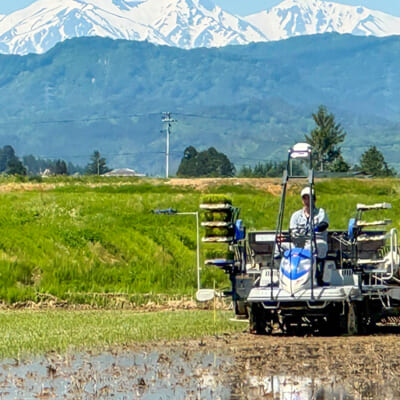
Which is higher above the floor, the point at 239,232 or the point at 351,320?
the point at 239,232

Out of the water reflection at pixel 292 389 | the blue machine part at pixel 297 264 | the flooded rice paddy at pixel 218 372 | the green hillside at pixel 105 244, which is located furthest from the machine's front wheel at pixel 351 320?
the green hillside at pixel 105 244

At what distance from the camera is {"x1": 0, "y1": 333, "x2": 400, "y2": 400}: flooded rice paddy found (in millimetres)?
12820

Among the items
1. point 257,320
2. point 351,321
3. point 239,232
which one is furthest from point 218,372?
point 239,232

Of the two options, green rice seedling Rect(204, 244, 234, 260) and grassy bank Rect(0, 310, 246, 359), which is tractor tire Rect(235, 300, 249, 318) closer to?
grassy bank Rect(0, 310, 246, 359)

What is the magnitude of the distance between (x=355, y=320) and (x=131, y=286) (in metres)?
14.8

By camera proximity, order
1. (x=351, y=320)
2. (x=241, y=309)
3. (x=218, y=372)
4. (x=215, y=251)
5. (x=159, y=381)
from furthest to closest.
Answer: (x=215, y=251)
(x=241, y=309)
(x=351, y=320)
(x=218, y=372)
(x=159, y=381)

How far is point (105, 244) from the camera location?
129 ft

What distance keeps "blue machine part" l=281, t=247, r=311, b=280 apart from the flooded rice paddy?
1132mm

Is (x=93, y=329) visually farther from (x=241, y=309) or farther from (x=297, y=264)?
(x=297, y=264)

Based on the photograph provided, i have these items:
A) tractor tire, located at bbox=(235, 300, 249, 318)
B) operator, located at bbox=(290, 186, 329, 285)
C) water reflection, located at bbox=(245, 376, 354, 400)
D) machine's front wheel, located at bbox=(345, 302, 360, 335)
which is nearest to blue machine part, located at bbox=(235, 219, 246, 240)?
tractor tire, located at bbox=(235, 300, 249, 318)

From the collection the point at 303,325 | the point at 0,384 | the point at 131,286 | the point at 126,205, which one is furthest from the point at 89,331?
the point at 126,205

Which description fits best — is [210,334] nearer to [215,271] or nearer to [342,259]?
[342,259]

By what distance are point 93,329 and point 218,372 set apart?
6.33 meters

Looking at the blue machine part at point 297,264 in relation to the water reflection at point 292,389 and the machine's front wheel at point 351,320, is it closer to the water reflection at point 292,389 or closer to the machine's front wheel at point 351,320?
the machine's front wheel at point 351,320
